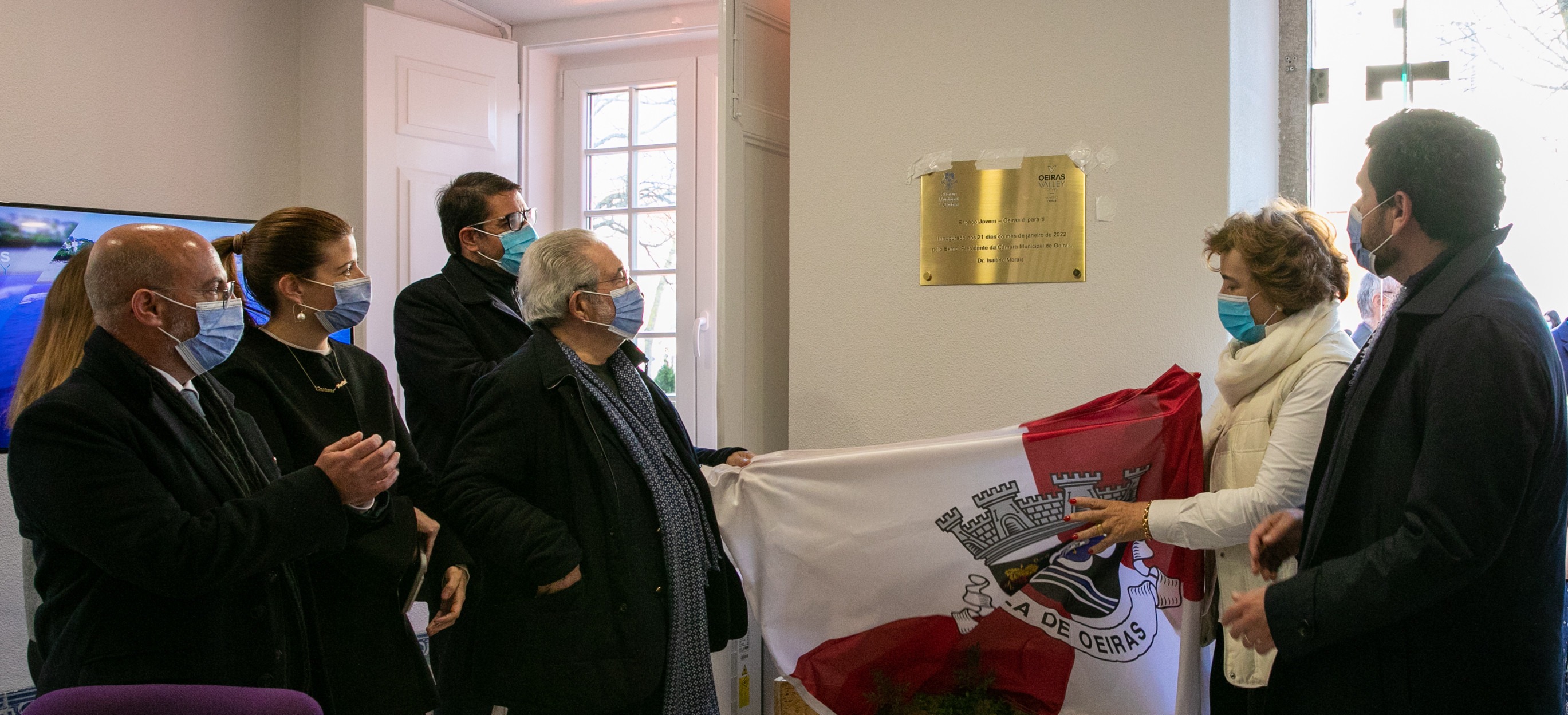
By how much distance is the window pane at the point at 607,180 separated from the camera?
523 centimetres

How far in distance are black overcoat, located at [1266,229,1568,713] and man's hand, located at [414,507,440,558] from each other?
5.22ft

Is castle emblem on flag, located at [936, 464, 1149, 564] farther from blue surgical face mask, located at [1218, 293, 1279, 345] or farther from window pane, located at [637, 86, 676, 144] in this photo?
window pane, located at [637, 86, 676, 144]

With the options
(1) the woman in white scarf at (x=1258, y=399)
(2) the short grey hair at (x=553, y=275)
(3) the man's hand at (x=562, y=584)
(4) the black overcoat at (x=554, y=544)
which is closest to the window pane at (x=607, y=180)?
(2) the short grey hair at (x=553, y=275)

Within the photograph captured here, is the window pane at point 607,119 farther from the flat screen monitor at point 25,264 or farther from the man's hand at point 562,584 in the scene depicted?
the man's hand at point 562,584

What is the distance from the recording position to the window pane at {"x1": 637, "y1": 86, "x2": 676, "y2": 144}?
513cm

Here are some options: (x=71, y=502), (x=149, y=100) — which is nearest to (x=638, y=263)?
(x=149, y=100)

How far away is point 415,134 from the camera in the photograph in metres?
4.66

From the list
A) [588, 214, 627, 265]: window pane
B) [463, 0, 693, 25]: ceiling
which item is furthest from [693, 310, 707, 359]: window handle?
[463, 0, 693, 25]: ceiling

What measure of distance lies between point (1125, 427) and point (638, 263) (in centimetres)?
312

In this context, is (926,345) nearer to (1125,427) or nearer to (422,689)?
(1125,427)

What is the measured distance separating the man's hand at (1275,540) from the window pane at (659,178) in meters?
3.65

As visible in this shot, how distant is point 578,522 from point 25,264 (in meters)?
2.62

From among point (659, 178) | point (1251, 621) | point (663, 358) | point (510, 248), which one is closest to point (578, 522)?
point (510, 248)

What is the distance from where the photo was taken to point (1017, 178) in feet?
10.5
